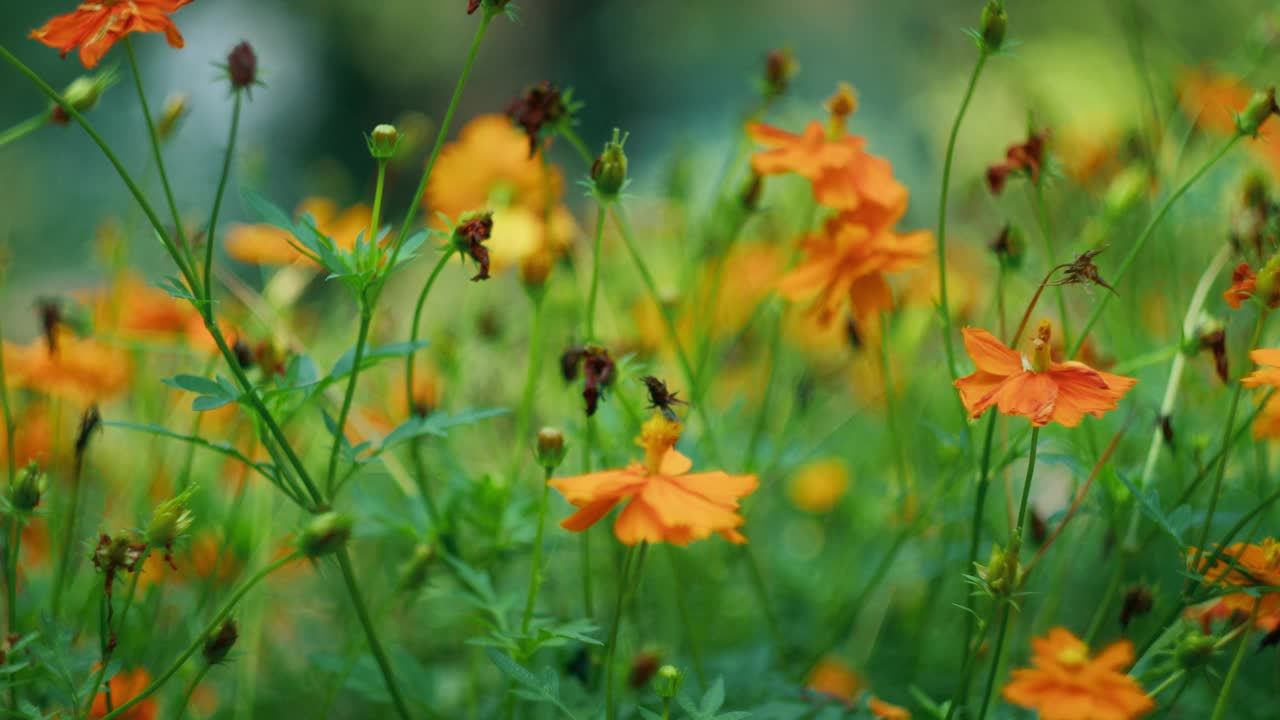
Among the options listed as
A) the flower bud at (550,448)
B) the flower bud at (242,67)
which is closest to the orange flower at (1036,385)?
the flower bud at (550,448)

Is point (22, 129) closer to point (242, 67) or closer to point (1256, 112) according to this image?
point (242, 67)

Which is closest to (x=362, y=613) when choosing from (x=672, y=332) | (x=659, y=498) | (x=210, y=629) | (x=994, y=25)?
(x=210, y=629)

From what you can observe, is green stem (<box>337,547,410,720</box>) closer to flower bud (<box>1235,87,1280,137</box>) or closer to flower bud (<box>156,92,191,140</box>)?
flower bud (<box>156,92,191,140</box>)

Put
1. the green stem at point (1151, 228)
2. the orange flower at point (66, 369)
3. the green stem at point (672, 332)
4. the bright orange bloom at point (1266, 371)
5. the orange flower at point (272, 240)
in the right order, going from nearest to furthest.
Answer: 1. the bright orange bloom at point (1266, 371)
2. the green stem at point (1151, 228)
3. the green stem at point (672, 332)
4. the orange flower at point (66, 369)
5. the orange flower at point (272, 240)

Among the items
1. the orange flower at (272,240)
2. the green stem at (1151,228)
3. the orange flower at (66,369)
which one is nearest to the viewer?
the green stem at (1151,228)

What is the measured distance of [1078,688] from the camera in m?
0.55

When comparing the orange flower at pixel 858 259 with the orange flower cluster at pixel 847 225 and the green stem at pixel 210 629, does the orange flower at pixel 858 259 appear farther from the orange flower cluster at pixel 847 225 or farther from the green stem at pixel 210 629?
the green stem at pixel 210 629

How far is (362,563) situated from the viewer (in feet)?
3.74

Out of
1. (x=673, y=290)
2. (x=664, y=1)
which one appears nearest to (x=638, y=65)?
(x=664, y=1)

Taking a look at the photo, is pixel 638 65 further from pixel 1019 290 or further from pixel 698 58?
pixel 1019 290

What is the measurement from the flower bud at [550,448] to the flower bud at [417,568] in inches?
5.1

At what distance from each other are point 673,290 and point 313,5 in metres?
3.82

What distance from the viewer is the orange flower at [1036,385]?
1.78ft

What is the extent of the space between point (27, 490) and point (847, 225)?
552mm
